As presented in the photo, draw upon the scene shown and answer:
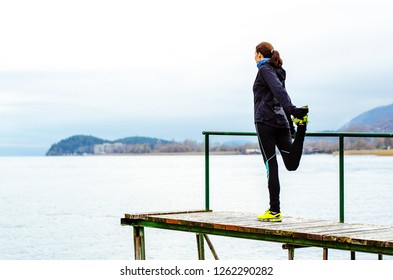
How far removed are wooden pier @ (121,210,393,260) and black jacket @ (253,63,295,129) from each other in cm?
113

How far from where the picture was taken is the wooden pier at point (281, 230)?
332 inches

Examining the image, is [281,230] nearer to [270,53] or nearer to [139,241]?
[270,53]

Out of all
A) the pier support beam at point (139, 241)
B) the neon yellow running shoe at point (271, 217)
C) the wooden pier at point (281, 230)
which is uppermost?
the neon yellow running shoe at point (271, 217)

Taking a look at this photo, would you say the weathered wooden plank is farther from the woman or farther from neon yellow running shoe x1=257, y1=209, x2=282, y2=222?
the woman

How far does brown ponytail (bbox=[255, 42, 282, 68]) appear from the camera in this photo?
368 inches

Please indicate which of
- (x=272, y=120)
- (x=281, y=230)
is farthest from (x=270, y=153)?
(x=281, y=230)

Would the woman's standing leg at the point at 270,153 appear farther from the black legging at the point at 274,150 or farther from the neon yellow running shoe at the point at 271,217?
the neon yellow running shoe at the point at 271,217

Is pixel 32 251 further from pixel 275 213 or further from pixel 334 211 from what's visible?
pixel 275 213

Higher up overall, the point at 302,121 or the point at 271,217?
the point at 302,121

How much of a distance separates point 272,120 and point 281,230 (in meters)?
1.22

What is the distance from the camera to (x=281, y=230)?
8.98 metres

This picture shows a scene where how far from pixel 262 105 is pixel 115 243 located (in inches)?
1160

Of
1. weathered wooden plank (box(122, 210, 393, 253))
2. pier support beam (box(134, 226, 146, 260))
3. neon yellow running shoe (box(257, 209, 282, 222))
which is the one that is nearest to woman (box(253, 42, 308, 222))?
neon yellow running shoe (box(257, 209, 282, 222))

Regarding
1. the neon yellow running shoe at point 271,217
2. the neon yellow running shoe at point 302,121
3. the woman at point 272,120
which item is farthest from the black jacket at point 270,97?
the neon yellow running shoe at point 271,217
